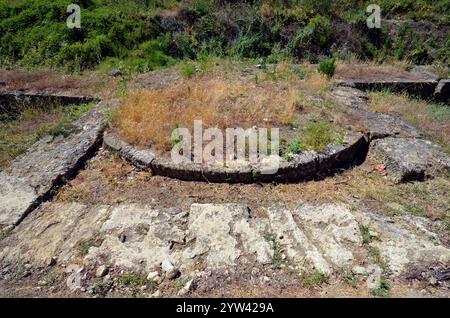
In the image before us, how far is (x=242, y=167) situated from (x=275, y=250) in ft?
3.93

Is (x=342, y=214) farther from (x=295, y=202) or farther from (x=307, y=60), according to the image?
(x=307, y=60)

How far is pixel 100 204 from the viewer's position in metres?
4.14

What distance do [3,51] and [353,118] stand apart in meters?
7.15

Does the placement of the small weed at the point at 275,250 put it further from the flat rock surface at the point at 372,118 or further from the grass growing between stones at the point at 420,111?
the grass growing between stones at the point at 420,111

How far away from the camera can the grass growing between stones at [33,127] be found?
528cm

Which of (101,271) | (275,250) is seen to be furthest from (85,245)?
(275,250)

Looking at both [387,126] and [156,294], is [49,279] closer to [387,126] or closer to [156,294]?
[156,294]

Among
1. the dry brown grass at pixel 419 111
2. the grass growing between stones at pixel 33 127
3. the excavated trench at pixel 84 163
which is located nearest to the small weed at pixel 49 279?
the excavated trench at pixel 84 163

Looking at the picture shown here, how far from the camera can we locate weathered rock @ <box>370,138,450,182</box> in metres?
4.56

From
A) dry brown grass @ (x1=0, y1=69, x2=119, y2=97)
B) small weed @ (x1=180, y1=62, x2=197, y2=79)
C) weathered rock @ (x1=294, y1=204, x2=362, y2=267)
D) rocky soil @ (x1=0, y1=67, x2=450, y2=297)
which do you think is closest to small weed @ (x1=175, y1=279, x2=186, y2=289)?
rocky soil @ (x1=0, y1=67, x2=450, y2=297)

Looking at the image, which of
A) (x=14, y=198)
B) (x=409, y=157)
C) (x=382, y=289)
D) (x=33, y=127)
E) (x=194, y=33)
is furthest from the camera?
(x=194, y=33)

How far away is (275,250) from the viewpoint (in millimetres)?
3490

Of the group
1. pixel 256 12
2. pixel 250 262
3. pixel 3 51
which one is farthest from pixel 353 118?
pixel 3 51

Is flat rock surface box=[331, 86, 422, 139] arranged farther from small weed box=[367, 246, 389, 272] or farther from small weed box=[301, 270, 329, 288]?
small weed box=[301, 270, 329, 288]
